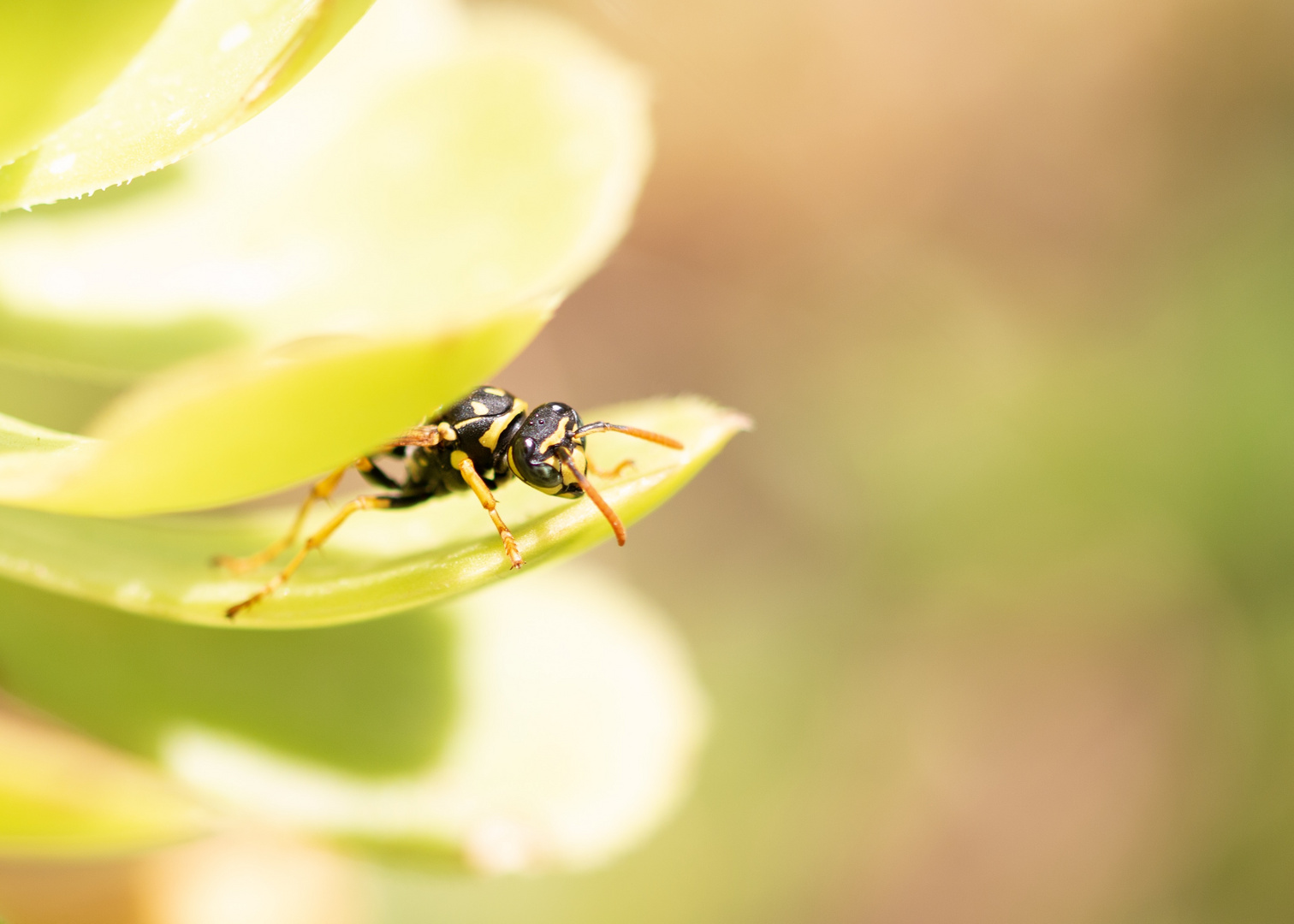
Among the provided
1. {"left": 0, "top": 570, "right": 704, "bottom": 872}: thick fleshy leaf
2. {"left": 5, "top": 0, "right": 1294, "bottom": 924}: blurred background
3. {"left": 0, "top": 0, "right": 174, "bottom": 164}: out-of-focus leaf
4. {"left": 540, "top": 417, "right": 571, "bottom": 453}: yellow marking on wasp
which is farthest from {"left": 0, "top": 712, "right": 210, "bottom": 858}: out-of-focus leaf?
{"left": 5, "top": 0, "right": 1294, "bottom": 924}: blurred background

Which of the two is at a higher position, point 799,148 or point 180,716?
point 799,148

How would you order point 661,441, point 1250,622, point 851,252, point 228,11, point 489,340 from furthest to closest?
point 851,252 → point 1250,622 → point 661,441 → point 228,11 → point 489,340

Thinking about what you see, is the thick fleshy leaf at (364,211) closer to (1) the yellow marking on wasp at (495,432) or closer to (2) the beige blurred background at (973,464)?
(1) the yellow marking on wasp at (495,432)

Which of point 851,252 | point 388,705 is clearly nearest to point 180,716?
point 388,705

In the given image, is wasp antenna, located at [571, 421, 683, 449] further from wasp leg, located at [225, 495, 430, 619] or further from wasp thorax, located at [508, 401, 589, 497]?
wasp leg, located at [225, 495, 430, 619]

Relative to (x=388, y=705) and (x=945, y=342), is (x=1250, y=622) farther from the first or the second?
(x=388, y=705)

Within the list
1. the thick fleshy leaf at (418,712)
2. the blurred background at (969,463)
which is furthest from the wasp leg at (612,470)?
the blurred background at (969,463)

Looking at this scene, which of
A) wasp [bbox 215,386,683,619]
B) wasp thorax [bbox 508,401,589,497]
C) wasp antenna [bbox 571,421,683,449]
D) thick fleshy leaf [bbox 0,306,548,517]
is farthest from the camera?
wasp thorax [bbox 508,401,589,497]
